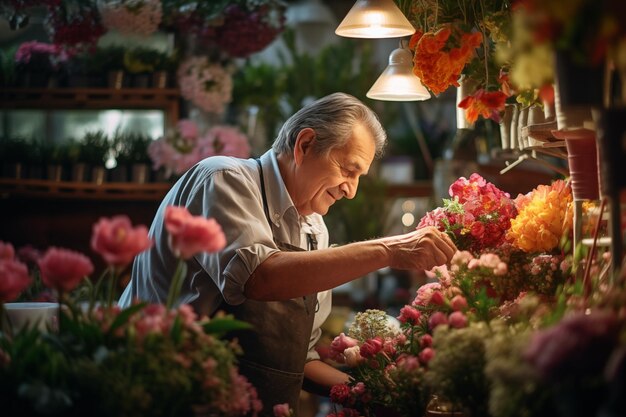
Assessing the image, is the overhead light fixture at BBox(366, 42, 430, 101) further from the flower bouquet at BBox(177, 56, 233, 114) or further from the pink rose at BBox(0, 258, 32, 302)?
the flower bouquet at BBox(177, 56, 233, 114)

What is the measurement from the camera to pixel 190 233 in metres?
1.64

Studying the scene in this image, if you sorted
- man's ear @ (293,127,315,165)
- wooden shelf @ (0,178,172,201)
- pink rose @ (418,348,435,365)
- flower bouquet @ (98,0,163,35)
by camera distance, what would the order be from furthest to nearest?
wooden shelf @ (0,178,172,201), flower bouquet @ (98,0,163,35), man's ear @ (293,127,315,165), pink rose @ (418,348,435,365)

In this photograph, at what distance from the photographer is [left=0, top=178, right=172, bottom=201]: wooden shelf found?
479 centimetres

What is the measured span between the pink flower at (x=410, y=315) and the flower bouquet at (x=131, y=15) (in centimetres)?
287

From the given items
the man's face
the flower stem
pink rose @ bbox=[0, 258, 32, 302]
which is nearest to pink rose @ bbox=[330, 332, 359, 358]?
the man's face

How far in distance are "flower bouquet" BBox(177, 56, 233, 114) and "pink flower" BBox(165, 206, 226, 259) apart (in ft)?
10.9

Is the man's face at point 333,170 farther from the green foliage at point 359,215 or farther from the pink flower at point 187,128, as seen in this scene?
the green foliage at point 359,215

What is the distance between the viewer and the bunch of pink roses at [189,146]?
484 centimetres

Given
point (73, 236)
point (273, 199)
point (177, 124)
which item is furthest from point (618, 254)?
point (73, 236)

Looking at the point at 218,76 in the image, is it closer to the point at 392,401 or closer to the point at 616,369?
the point at 392,401

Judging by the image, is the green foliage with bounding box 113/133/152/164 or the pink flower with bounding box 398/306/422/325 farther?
the green foliage with bounding box 113/133/152/164

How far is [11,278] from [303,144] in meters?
1.24

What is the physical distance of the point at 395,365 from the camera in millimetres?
2357

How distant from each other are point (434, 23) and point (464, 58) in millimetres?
224
